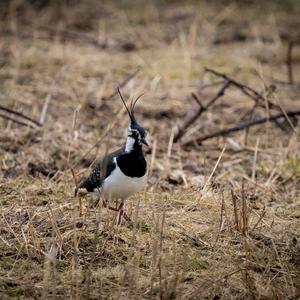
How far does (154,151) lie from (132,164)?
4.84ft

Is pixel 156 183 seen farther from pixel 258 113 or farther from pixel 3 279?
pixel 258 113

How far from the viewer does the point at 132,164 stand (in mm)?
4527

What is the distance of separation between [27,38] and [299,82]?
3.72 m

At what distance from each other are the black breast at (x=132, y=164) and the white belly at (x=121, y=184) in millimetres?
27

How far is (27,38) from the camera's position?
9.52m

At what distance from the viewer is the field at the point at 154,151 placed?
12.7 ft

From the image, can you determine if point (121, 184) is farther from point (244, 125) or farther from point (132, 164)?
point (244, 125)

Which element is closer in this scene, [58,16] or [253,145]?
[253,145]

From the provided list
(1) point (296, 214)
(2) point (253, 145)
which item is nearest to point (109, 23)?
(2) point (253, 145)

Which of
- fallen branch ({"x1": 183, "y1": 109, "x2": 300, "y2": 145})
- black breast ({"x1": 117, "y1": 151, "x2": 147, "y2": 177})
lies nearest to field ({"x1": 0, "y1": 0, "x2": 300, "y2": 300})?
fallen branch ({"x1": 183, "y1": 109, "x2": 300, "y2": 145})

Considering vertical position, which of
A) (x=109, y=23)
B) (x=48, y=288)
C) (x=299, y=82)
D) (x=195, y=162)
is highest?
(x=109, y=23)

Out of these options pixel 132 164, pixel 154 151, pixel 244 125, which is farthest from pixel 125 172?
pixel 244 125

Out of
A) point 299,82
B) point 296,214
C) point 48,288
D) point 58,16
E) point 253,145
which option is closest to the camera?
point 48,288

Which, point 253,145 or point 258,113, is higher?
point 258,113
